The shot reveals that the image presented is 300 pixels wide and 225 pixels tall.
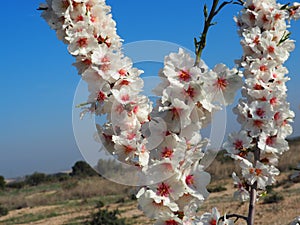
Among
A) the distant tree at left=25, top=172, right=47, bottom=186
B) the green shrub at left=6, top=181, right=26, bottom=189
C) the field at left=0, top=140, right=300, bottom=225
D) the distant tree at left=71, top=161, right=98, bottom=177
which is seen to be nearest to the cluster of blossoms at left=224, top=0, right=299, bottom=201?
the field at left=0, top=140, right=300, bottom=225

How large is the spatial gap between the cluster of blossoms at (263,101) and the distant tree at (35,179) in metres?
32.3

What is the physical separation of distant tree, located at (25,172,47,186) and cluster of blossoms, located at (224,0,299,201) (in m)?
32.3

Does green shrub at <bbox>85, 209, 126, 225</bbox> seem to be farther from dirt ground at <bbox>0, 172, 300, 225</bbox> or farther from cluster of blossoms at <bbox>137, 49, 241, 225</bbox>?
cluster of blossoms at <bbox>137, 49, 241, 225</bbox>

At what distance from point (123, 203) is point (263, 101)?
15721mm

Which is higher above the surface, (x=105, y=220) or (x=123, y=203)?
(x=123, y=203)

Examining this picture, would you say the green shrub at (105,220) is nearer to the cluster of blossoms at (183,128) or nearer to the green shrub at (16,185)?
the cluster of blossoms at (183,128)

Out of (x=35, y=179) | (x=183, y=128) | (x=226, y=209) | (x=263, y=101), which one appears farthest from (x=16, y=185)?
(x=183, y=128)

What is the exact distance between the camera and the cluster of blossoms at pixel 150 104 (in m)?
1.46

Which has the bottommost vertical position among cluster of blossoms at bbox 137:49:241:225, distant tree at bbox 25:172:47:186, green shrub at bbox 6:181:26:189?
cluster of blossoms at bbox 137:49:241:225

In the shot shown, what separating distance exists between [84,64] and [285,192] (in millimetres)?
16221

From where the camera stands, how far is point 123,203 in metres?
18.2

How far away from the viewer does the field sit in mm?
14039

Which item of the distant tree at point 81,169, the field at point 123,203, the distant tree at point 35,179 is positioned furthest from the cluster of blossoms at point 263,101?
the distant tree at point 81,169

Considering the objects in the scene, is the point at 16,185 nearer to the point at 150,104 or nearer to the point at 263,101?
the point at 263,101
